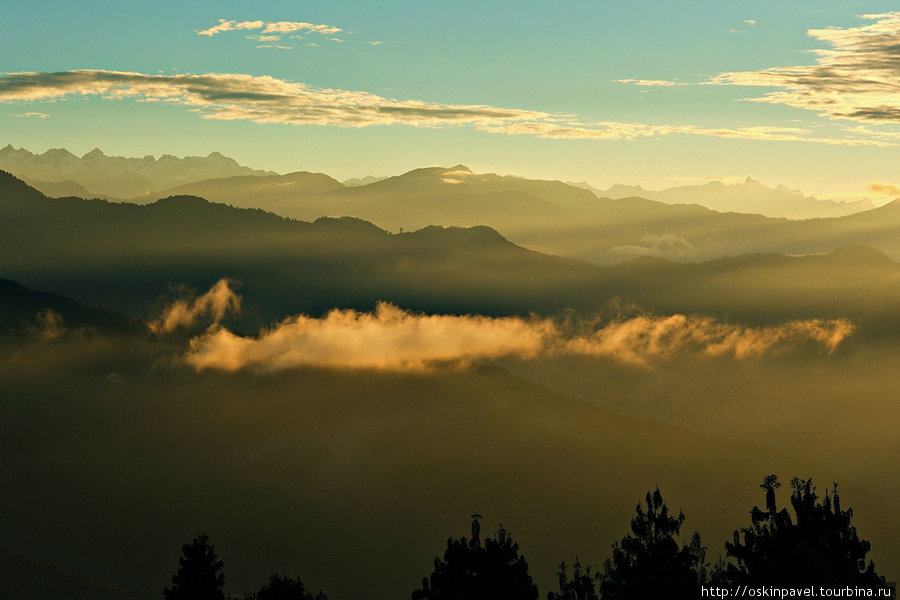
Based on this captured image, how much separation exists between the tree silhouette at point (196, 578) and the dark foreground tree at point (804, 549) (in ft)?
177

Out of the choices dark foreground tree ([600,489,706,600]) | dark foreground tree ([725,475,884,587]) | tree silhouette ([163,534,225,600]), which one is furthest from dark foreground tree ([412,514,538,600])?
tree silhouette ([163,534,225,600])

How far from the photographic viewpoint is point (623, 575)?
261ft

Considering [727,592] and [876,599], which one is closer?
[876,599]

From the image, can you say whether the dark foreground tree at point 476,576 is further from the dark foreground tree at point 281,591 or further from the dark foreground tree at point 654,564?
the dark foreground tree at point 281,591

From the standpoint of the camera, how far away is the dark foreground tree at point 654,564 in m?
76.3

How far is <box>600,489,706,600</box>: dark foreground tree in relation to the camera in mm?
76312

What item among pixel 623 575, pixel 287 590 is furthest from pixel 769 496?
pixel 287 590

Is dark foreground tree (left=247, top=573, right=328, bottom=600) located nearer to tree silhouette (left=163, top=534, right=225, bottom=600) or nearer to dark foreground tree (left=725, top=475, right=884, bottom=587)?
tree silhouette (left=163, top=534, right=225, bottom=600)

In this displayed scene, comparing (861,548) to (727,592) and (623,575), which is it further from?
(623,575)

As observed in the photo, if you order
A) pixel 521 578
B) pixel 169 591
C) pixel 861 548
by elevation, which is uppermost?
pixel 861 548

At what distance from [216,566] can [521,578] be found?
41.6 meters

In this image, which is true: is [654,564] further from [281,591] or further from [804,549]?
[281,591]

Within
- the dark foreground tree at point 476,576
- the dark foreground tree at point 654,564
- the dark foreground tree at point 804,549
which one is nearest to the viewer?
the dark foreground tree at point 804,549

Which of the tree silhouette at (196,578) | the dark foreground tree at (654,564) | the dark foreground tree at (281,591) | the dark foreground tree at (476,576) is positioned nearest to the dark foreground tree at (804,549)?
the dark foreground tree at (654,564)
